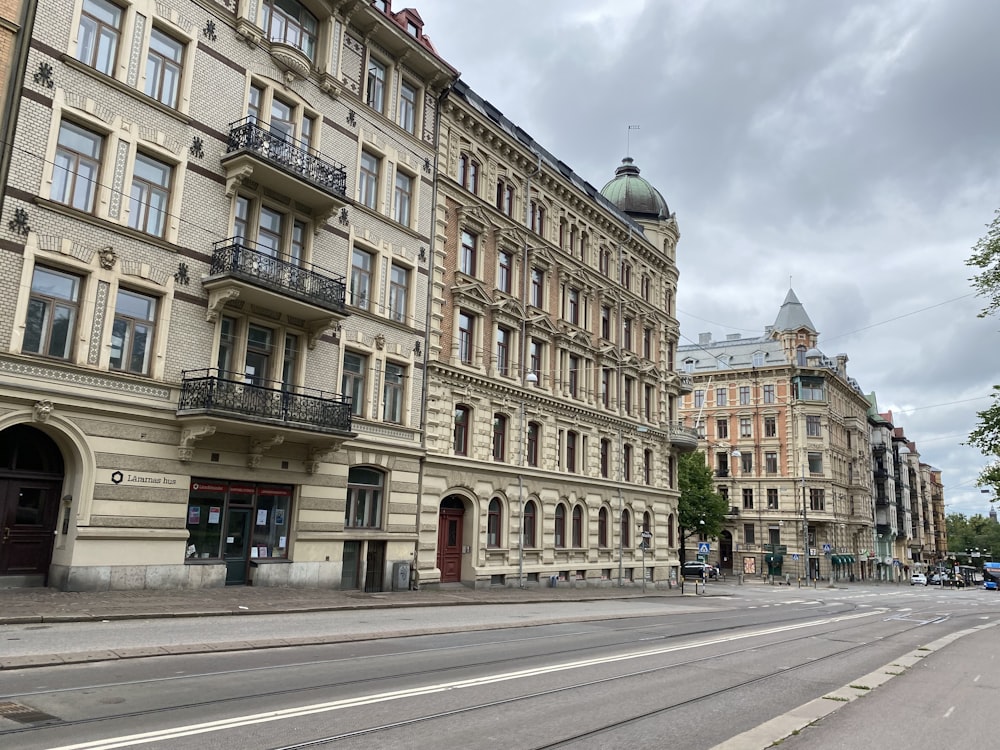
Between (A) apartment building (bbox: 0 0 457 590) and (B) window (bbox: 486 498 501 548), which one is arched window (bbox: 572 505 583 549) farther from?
(A) apartment building (bbox: 0 0 457 590)

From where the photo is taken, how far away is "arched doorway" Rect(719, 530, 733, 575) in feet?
256

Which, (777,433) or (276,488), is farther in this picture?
(777,433)

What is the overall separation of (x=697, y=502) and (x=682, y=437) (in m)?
19.1

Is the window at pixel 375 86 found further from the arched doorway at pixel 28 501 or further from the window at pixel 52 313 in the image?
the arched doorway at pixel 28 501

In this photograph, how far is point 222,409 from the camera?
750 inches

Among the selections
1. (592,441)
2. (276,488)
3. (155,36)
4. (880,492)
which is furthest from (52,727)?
(880,492)

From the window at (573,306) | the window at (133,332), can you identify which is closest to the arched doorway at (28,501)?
the window at (133,332)

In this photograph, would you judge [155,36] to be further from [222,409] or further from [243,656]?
[243,656]

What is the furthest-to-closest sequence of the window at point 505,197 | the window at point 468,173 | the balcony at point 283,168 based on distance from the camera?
the window at point 505,197 → the window at point 468,173 → the balcony at point 283,168

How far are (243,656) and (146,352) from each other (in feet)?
32.8

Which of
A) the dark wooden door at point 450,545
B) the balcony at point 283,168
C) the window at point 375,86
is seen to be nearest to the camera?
the balcony at point 283,168

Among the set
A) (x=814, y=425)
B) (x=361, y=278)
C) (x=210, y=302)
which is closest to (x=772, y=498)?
(x=814, y=425)

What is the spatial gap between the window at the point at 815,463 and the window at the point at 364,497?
203ft

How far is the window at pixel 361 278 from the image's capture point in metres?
25.2
